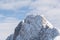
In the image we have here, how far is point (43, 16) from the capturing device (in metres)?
159

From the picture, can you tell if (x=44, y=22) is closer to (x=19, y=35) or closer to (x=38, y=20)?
(x=38, y=20)

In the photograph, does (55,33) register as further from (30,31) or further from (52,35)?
(30,31)

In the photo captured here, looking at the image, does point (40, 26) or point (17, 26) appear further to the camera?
point (17, 26)

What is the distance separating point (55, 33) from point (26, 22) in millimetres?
14543

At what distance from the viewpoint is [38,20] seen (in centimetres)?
15662

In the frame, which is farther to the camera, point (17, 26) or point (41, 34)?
point (17, 26)

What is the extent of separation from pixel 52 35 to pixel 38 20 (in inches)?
371

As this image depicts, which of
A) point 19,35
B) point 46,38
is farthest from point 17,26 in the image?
point 46,38

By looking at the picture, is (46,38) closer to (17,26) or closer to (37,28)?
(37,28)

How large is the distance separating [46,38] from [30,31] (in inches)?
306

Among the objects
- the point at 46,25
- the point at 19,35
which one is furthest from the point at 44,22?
the point at 19,35

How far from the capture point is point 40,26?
6132 inches

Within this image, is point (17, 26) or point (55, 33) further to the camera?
point (17, 26)

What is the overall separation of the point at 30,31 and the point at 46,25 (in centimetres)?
705
